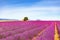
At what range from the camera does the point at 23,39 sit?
8023 millimetres

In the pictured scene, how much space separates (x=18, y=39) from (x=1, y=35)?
1.51 m

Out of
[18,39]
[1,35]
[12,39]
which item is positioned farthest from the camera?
[1,35]

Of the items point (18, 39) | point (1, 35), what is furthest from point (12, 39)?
point (1, 35)

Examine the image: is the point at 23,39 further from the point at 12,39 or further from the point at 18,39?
the point at 12,39

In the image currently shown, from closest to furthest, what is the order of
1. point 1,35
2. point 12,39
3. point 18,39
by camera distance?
point 12,39
point 18,39
point 1,35

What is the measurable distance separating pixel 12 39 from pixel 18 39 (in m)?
0.68

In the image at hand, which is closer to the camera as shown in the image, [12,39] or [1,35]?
[12,39]

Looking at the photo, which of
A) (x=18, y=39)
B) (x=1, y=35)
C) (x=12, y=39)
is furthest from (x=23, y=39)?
(x=1, y=35)

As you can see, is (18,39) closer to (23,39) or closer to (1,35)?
(23,39)

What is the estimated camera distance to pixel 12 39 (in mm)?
7262

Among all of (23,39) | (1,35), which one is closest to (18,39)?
(23,39)

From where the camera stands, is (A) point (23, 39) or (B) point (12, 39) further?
(A) point (23, 39)

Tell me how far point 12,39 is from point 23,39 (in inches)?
33.9

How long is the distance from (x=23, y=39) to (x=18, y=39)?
0.77 feet
